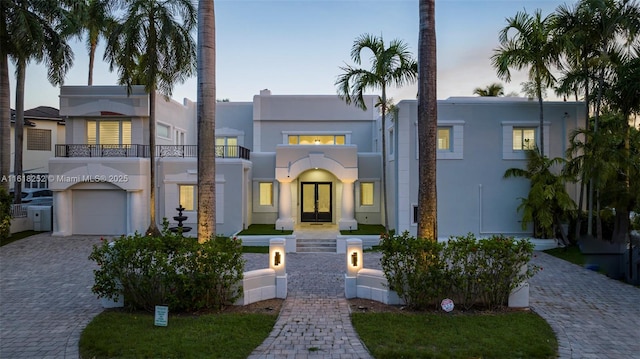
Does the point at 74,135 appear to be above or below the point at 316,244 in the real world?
above

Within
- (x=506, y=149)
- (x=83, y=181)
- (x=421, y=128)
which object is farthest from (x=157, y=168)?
(x=506, y=149)

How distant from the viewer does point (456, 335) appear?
233 inches

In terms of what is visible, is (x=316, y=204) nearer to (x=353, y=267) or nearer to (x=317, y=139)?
(x=317, y=139)

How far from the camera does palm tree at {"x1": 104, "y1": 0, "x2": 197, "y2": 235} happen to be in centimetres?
1455

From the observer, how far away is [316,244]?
14281 millimetres

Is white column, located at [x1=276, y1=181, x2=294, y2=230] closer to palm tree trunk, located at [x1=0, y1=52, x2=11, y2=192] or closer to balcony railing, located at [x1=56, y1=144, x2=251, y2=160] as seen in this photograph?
balcony railing, located at [x1=56, y1=144, x2=251, y2=160]

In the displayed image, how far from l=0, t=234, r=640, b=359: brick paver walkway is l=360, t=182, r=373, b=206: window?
6339 millimetres

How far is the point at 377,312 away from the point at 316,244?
7.38 meters

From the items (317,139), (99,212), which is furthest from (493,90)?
(99,212)

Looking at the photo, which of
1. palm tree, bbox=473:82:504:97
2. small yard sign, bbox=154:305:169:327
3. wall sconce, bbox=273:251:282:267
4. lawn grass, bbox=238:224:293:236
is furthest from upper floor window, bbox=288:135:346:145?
small yard sign, bbox=154:305:169:327

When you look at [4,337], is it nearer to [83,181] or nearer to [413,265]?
[413,265]

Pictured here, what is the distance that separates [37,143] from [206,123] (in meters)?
26.8

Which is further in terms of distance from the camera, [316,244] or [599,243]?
[316,244]

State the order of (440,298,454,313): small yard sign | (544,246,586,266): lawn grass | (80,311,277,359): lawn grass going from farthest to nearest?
1. (544,246,586,266): lawn grass
2. (440,298,454,313): small yard sign
3. (80,311,277,359): lawn grass
